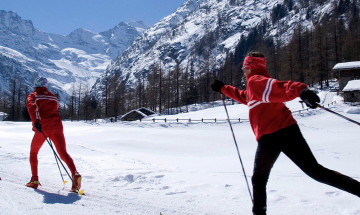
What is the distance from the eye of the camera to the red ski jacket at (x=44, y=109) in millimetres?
4633

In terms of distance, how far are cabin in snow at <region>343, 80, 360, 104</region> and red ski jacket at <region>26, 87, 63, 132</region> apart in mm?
38314

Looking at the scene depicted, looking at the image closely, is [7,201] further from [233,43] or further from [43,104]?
[233,43]

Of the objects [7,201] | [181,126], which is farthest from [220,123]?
[7,201]

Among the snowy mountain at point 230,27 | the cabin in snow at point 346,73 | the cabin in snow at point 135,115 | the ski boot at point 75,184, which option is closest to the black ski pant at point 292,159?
the ski boot at point 75,184

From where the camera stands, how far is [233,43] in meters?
150

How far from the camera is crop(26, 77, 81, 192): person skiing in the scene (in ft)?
14.9

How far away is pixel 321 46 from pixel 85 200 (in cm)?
5544

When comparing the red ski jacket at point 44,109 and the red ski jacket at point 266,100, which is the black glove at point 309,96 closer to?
the red ski jacket at point 266,100

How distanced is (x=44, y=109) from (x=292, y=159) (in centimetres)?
400

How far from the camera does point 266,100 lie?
2807 millimetres

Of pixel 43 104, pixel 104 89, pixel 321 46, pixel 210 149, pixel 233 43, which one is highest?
pixel 233 43

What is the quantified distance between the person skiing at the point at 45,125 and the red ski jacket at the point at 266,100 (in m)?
3.12

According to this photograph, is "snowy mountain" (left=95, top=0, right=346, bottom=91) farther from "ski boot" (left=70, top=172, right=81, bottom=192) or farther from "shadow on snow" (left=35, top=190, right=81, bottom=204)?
"shadow on snow" (left=35, top=190, right=81, bottom=204)

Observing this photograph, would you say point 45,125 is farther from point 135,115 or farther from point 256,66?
point 135,115
